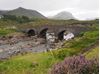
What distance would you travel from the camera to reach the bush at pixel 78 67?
11.3 m

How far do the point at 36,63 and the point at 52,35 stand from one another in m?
81.9

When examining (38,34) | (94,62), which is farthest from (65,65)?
(38,34)

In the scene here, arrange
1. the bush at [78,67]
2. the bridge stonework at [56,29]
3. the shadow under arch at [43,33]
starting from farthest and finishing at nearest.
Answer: the shadow under arch at [43,33] → the bridge stonework at [56,29] → the bush at [78,67]

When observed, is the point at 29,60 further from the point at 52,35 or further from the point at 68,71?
the point at 52,35

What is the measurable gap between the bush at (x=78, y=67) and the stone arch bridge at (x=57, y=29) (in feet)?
320

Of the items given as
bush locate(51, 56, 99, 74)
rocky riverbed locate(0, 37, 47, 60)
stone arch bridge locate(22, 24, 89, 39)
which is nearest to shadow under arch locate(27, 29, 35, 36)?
stone arch bridge locate(22, 24, 89, 39)

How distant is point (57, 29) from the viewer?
120m

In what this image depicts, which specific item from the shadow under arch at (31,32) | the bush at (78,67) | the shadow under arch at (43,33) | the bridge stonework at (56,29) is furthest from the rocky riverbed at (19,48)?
the shadow under arch at (31,32)

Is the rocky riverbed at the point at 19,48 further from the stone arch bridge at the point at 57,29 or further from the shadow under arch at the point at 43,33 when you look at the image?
the shadow under arch at the point at 43,33

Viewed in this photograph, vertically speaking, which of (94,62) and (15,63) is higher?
(94,62)

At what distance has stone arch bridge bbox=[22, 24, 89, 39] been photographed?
110562 millimetres

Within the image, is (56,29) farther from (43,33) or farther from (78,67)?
(78,67)

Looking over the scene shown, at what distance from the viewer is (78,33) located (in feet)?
358

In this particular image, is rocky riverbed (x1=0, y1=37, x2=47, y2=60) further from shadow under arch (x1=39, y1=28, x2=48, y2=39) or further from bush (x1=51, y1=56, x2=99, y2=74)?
bush (x1=51, y1=56, x2=99, y2=74)
